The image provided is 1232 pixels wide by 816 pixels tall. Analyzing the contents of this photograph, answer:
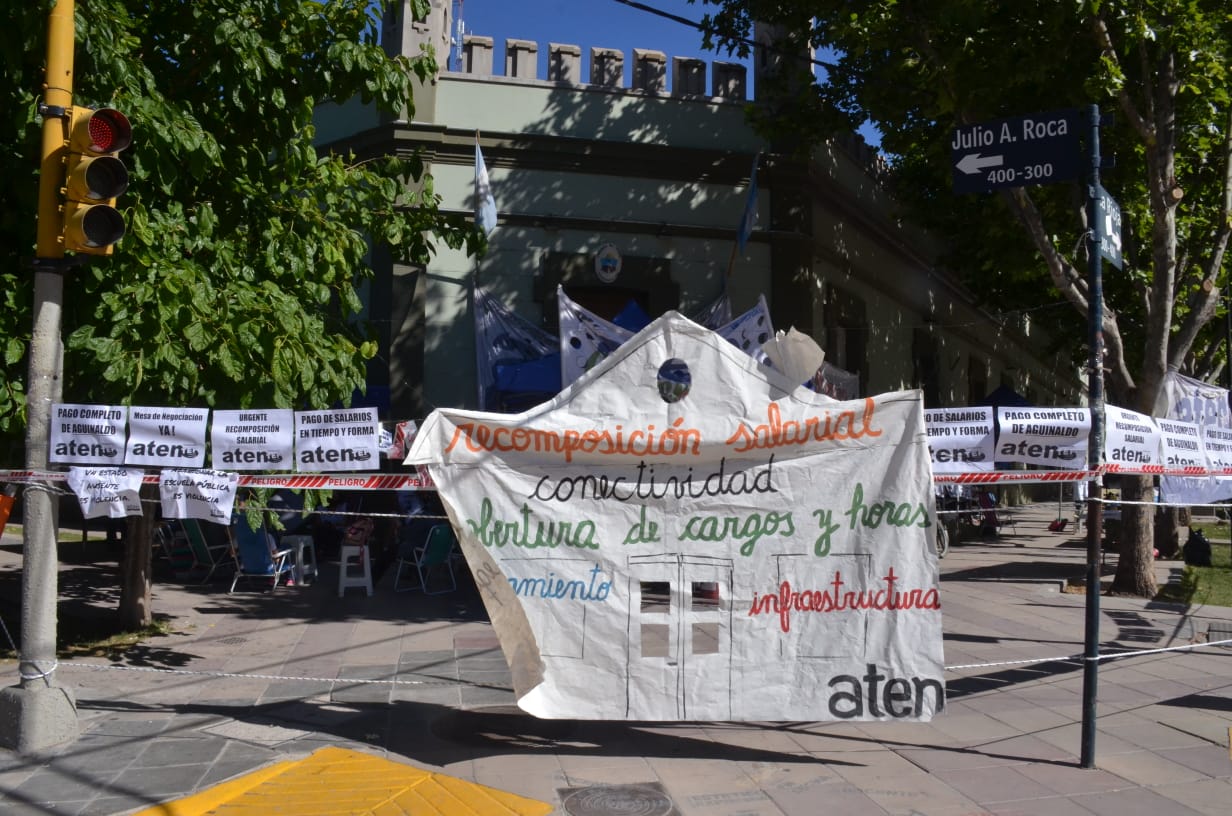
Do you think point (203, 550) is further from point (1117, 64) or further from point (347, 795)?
point (1117, 64)

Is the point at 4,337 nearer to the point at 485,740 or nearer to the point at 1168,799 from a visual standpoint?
the point at 485,740

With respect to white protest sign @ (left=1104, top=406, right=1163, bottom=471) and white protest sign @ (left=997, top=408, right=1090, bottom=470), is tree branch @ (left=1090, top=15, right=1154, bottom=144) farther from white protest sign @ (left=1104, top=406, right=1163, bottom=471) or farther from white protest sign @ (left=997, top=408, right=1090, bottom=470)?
white protest sign @ (left=997, top=408, right=1090, bottom=470)

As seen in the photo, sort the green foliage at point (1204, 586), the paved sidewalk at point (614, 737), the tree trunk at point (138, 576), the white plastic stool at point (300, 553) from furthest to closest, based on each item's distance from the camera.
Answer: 1. the white plastic stool at point (300, 553)
2. the green foliage at point (1204, 586)
3. the tree trunk at point (138, 576)
4. the paved sidewalk at point (614, 737)

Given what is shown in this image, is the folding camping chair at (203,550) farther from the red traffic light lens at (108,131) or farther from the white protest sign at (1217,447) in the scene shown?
the white protest sign at (1217,447)

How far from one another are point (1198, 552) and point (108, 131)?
54.3 ft

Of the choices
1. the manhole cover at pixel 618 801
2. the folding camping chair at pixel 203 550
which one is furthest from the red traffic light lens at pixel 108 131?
the folding camping chair at pixel 203 550

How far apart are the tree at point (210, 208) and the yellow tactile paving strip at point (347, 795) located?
2957 mm

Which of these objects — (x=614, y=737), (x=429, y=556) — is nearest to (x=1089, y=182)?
(x=614, y=737)

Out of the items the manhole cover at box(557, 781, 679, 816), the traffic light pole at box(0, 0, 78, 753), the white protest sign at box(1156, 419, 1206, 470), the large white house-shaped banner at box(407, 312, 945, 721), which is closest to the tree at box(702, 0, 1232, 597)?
the white protest sign at box(1156, 419, 1206, 470)

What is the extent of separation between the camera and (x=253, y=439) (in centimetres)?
667

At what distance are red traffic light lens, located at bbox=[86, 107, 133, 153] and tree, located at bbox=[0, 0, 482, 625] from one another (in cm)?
121

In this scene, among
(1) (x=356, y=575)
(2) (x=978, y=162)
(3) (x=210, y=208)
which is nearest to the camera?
(2) (x=978, y=162)

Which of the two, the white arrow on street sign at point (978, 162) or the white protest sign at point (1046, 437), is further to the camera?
the white arrow on street sign at point (978, 162)

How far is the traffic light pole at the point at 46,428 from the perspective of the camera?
6258mm
